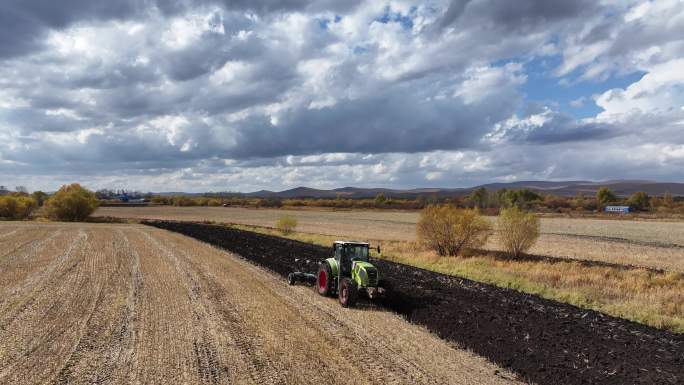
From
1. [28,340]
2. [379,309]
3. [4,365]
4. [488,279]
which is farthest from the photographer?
[488,279]

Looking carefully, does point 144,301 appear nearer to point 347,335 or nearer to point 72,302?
point 72,302

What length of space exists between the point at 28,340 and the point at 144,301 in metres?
4.63

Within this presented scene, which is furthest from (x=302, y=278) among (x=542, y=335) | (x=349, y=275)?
(x=542, y=335)

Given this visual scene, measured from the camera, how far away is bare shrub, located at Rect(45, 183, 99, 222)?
242 feet

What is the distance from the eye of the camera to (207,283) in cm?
1962

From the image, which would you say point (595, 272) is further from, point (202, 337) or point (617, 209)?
point (617, 209)

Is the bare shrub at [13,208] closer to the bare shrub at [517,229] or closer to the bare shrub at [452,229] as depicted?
the bare shrub at [452,229]

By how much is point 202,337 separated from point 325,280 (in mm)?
5937

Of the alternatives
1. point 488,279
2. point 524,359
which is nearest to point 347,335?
point 524,359

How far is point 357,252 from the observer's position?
658 inches

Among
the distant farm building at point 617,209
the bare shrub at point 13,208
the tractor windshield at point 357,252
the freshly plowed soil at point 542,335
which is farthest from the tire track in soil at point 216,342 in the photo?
the distant farm building at point 617,209

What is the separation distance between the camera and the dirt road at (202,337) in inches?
380

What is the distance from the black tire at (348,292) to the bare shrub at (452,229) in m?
17.3

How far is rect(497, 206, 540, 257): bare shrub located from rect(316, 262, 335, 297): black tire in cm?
1753
